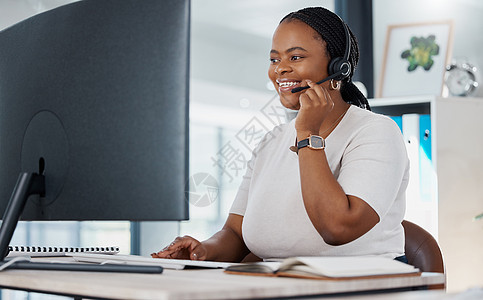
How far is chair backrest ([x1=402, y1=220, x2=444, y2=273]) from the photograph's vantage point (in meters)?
1.67

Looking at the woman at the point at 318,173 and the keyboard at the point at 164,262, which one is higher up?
the woman at the point at 318,173

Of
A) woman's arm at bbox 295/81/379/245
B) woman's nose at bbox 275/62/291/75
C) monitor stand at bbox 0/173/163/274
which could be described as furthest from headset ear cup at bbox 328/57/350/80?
monitor stand at bbox 0/173/163/274

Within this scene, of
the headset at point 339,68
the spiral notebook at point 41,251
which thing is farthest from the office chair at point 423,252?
the spiral notebook at point 41,251

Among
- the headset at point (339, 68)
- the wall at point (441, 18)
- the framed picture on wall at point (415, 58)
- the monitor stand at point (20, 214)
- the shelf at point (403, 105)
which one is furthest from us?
the wall at point (441, 18)

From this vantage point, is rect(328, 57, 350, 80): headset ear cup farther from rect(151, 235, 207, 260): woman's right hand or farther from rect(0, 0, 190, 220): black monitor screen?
rect(0, 0, 190, 220): black monitor screen

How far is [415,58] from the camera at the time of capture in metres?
3.40

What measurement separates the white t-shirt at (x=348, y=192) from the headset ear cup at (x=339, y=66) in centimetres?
9

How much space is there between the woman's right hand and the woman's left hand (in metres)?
0.35

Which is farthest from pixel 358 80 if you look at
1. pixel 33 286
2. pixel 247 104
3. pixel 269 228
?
pixel 33 286

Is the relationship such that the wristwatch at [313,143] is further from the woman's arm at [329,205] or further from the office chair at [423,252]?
the office chair at [423,252]

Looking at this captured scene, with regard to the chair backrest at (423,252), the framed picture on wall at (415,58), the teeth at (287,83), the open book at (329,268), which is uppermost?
the framed picture on wall at (415,58)

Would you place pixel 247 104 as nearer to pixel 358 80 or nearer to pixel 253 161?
pixel 358 80

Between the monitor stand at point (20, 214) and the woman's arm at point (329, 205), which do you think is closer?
the monitor stand at point (20, 214)

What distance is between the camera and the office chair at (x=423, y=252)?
167cm
